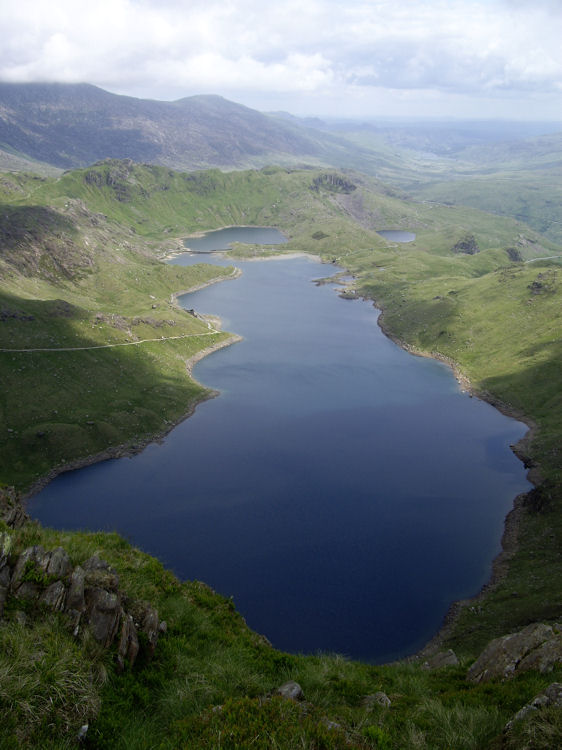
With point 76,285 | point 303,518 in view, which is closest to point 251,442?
point 303,518

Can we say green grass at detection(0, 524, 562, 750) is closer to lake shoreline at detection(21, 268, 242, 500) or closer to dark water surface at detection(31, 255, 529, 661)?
dark water surface at detection(31, 255, 529, 661)

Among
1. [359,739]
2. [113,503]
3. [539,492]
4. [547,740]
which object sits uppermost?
[547,740]

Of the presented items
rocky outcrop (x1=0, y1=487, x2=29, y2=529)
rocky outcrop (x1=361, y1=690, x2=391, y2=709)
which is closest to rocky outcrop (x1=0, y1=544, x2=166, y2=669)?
rocky outcrop (x1=0, y1=487, x2=29, y2=529)

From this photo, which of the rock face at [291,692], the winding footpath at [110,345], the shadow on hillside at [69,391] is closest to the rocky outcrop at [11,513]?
the rock face at [291,692]

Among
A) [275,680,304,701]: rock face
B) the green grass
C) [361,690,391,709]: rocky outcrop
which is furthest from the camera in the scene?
[361,690,391,709]: rocky outcrop

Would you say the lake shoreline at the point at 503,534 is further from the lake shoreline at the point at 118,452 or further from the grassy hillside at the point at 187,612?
the lake shoreline at the point at 118,452

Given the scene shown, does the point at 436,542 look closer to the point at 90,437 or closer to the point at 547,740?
the point at 547,740
